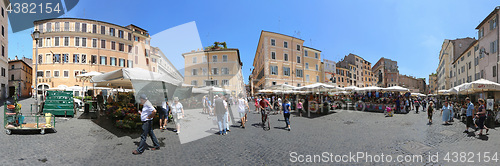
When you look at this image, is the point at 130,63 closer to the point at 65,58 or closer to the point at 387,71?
the point at 65,58

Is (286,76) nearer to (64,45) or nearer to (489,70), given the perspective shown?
(489,70)

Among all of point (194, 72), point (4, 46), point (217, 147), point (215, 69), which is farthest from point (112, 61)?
point (217, 147)

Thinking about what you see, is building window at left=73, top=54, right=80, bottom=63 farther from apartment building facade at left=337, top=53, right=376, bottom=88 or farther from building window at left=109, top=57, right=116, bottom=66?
apartment building facade at left=337, top=53, right=376, bottom=88

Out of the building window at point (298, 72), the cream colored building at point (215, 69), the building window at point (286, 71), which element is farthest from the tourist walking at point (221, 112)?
the building window at point (298, 72)

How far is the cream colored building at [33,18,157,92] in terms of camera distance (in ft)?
110

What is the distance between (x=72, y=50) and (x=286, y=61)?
3612 centimetres

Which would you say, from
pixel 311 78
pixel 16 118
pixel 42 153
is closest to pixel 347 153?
pixel 42 153

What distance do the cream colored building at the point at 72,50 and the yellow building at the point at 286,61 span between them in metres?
26.8

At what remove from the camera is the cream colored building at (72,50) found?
110 feet

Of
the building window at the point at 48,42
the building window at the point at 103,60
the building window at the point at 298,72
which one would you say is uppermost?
the building window at the point at 48,42

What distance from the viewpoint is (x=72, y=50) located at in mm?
34188

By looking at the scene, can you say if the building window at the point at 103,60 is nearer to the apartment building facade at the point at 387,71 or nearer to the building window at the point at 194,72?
the building window at the point at 194,72

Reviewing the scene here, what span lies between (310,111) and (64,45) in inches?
1549

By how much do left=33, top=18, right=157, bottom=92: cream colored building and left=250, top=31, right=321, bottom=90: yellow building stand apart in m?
26.8
